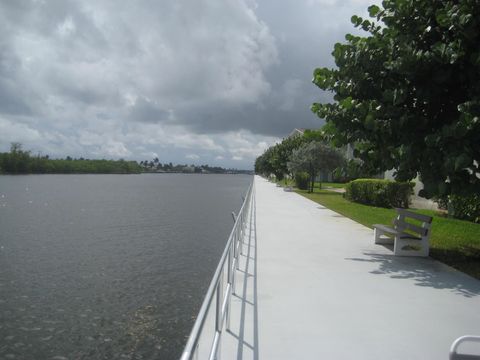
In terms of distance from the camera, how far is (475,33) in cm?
679

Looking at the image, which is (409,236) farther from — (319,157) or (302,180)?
(302,180)

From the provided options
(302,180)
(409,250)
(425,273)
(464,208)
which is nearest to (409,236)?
(409,250)

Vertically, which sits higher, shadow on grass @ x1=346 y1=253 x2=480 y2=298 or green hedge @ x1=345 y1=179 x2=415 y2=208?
green hedge @ x1=345 y1=179 x2=415 y2=208

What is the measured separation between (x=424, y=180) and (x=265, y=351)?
15.2ft

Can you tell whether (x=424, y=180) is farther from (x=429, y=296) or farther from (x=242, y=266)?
(x=242, y=266)

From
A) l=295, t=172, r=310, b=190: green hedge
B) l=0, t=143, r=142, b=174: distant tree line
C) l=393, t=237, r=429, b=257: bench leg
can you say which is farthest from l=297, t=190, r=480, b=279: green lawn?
l=0, t=143, r=142, b=174: distant tree line

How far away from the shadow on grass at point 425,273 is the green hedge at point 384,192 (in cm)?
1221

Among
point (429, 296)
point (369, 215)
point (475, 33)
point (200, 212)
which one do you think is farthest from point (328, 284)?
point (200, 212)

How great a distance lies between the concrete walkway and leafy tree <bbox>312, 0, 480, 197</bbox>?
160 cm

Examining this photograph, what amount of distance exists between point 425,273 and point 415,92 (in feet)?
10.8

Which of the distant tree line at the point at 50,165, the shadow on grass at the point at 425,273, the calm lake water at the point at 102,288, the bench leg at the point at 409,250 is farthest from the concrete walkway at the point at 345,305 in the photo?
the distant tree line at the point at 50,165

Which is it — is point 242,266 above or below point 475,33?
below

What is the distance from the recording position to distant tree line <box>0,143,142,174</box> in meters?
124

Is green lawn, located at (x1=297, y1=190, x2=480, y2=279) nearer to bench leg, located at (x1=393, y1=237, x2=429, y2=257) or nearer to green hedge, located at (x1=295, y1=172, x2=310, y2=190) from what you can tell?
bench leg, located at (x1=393, y1=237, x2=429, y2=257)
